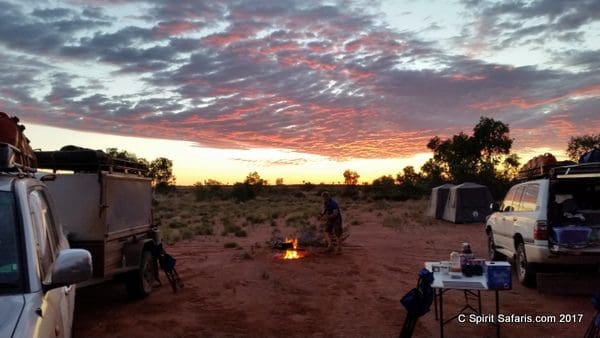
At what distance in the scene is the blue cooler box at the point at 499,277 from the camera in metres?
6.36

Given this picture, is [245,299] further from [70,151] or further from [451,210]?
[451,210]

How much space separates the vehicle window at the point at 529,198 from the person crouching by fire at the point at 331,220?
534cm

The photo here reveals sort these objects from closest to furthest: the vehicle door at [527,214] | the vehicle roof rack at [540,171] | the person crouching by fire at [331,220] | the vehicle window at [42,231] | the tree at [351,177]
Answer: the vehicle window at [42,231]
the vehicle door at [527,214]
the vehicle roof rack at [540,171]
the person crouching by fire at [331,220]
the tree at [351,177]

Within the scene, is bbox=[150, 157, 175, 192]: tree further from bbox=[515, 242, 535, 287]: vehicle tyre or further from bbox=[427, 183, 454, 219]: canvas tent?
bbox=[515, 242, 535, 287]: vehicle tyre

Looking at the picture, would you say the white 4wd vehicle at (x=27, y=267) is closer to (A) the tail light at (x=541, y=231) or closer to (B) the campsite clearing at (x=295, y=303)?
(B) the campsite clearing at (x=295, y=303)

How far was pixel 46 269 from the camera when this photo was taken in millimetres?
3879

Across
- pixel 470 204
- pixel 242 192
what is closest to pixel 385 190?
pixel 242 192

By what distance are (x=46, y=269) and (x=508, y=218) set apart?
960 cm

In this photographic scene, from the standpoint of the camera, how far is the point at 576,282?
9.31 m

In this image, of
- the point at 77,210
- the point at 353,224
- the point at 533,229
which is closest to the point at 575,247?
the point at 533,229

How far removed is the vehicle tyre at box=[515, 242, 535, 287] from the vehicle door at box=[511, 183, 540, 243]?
1.06 ft

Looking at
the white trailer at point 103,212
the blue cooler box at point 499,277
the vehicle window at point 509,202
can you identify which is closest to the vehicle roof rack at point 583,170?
the vehicle window at point 509,202

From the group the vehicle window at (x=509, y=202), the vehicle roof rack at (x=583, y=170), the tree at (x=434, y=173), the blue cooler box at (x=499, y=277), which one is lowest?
→ the blue cooler box at (x=499, y=277)

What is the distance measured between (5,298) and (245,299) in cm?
668
